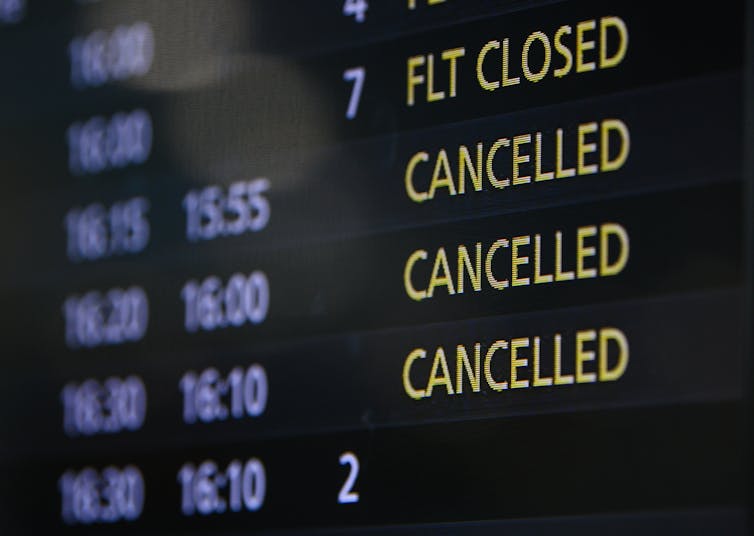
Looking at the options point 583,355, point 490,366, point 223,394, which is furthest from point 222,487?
point 583,355

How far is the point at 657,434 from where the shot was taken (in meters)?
1.58

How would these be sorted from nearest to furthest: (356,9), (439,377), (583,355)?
(583,355), (439,377), (356,9)

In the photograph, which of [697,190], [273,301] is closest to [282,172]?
[273,301]

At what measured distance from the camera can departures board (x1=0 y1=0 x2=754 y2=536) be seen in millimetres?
1591

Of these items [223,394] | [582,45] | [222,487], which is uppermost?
[582,45]

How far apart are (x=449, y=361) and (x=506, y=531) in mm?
195

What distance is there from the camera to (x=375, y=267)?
1849 mm

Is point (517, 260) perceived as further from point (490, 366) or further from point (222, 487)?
point (222, 487)

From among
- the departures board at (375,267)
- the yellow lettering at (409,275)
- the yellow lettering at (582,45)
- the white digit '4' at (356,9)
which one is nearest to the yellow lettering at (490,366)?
the departures board at (375,267)

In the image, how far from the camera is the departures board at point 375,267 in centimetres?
159

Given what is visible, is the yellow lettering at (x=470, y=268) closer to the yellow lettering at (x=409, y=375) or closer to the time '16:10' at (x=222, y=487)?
the yellow lettering at (x=409, y=375)

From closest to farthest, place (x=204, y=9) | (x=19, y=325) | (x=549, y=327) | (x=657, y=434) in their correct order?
(x=657, y=434), (x=549, y=327), (x=204, y=9), (x=19, y=325)

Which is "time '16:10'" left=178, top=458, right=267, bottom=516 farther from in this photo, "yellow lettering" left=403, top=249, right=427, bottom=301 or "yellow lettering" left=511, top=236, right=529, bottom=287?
"yellow lettering" left=511, top=236, right=529, bottom=287

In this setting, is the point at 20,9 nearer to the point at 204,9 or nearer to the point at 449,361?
the point at 204,9
